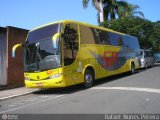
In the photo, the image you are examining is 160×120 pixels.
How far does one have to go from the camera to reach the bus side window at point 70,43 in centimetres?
1529

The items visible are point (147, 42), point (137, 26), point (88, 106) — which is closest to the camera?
point (88, 106)

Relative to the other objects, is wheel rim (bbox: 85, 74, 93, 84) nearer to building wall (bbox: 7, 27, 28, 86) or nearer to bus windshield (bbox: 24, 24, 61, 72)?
bus windshield (bbox: 24, 24, 61, 72)

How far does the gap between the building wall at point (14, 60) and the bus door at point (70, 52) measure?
4990mm

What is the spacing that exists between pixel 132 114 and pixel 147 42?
114ft

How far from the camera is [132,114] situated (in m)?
9.27

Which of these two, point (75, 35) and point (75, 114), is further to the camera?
point (75, 35)

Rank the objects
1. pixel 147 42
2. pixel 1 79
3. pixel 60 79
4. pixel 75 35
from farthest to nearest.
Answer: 1. pixel 147 42
2. pixel 1 79
3. pixel 75 35
4. pixel 60 79

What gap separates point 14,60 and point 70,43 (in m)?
5.66

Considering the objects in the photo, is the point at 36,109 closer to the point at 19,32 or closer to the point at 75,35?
the point at 75,35

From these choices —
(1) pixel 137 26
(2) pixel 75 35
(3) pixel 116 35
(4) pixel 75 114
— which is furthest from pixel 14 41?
(1) pixel 137 26

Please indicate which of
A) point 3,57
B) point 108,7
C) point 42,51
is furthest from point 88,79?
point 108,7

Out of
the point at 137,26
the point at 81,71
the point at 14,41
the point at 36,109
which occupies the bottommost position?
the point at 36,109

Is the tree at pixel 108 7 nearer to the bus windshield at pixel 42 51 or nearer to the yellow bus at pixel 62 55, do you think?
the yellow bus at pixel 62 55

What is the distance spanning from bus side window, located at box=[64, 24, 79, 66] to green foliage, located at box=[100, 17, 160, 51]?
2387 centimetres
